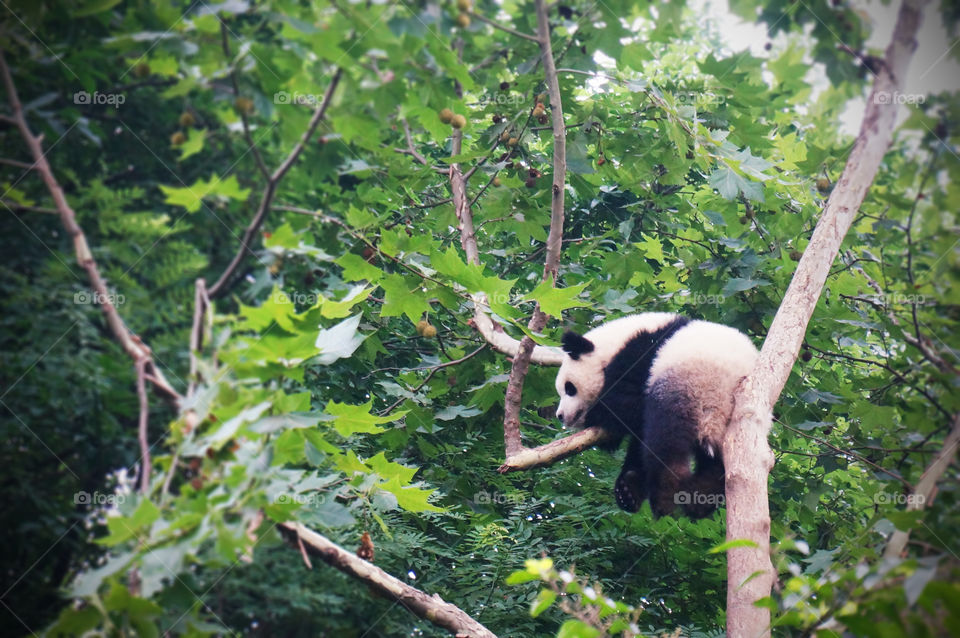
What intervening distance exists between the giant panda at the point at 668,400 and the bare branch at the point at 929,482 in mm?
1705

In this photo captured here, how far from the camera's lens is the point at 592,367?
6.18 meters

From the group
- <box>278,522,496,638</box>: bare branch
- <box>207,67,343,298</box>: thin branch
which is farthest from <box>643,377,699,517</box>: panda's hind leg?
<box>207,67,343,298</box>: thin branch

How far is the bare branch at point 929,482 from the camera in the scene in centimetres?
284

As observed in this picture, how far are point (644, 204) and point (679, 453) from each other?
7.73ft

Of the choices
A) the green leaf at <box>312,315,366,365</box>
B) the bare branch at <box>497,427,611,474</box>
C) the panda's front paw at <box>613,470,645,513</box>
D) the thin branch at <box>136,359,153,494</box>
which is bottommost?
the panda's front paw at <box>613,470,645,513</box>

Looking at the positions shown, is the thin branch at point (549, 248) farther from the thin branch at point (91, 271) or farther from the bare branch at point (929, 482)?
the thin branch at point (91, 271)

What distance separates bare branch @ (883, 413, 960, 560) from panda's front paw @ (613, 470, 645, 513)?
2.39 meters

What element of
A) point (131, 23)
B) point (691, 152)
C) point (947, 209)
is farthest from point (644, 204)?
point (131, 23)

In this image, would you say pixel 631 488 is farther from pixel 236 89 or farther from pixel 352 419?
pixel 236 89

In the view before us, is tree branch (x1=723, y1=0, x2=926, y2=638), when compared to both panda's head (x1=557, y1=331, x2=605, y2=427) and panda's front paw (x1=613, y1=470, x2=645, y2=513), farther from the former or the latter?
panda's head (x1=557, y1=331, x2=605, y2=427)

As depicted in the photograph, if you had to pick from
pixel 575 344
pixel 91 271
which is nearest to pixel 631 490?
pixel 575 344

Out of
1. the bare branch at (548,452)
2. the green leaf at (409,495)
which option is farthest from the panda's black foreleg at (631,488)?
the green leaf at (409,495)

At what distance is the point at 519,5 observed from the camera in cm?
488

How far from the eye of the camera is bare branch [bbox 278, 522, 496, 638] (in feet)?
10.6
